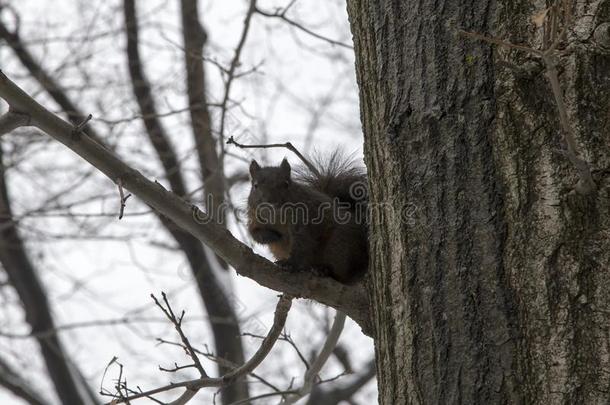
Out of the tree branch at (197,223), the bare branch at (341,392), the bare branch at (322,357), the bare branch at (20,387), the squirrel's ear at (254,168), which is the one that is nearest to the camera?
the tree branch at (197,223)

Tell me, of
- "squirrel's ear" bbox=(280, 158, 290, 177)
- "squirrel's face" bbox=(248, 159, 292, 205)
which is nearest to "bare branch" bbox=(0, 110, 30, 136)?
"squirrel's face" bbox=(248, 159, 292, 205)

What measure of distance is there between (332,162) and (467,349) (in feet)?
5.68

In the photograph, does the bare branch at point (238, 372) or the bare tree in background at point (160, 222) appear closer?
the bare branch at point (238, 372)

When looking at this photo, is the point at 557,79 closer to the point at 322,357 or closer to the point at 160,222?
the point at 322,357

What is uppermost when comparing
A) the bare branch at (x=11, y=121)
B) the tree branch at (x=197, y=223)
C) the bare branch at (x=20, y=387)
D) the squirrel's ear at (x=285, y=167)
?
the bare branch at (x=20, y=387)

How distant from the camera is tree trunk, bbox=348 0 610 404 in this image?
5.48 ft

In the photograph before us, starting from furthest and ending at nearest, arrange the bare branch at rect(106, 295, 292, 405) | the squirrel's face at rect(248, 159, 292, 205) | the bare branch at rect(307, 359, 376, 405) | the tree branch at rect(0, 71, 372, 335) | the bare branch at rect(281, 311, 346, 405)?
1. the bare branch at rect(307, 359, 376, 405)
2. the squirrel's face at rect(248, 159, 292, 205)
3. the bare branch at rect(281, 311, 346, 405)
4. the bare branch at rect(106, 295, 292, 405)
5. the tree branch at rect(0, 71, 372, 335)

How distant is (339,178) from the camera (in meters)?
3.35

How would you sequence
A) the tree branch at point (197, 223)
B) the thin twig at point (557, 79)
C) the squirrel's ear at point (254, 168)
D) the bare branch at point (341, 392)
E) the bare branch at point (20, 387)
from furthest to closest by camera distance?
the bare branch at point (341, 392), the bare branch at point (20, 387), the squirrel's ear at point (254, 168), the tree branch at point (197, 223), the thin twig at point (557, 79)

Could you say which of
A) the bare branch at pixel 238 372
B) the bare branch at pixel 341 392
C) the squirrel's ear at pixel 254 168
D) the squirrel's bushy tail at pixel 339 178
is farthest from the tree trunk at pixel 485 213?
the bare branch at pixel 341 392

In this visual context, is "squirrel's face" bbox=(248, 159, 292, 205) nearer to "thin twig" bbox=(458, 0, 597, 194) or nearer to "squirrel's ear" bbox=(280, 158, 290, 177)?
"squirrel's ear" bbox=(280, 158, 290, 177)

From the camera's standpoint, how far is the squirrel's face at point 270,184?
3.21 metres

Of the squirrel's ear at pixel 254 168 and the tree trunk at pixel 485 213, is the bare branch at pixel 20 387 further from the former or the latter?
the tree trunk at pixel 485 213

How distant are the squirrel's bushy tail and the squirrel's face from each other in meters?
0.12
